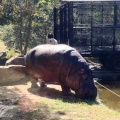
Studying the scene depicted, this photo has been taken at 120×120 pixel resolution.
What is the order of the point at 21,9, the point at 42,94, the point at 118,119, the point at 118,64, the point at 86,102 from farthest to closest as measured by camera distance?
the point at 21,9 → the point at 118,64 → the point at 42,94 → the point at 86,102 → the point at 118,119

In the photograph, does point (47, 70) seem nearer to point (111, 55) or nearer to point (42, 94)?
point (42, 94)

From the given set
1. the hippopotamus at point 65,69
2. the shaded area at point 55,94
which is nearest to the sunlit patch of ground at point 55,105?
the shaded area at point 55,94

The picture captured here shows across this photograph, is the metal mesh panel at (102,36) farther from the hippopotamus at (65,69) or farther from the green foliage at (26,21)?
the hippopotamus at (65,69)

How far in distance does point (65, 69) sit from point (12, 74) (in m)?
2.83

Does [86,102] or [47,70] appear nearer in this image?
[86,102]

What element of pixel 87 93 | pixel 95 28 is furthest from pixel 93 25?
pixel 87 93

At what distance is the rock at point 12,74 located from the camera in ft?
38.1

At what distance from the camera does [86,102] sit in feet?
28.7

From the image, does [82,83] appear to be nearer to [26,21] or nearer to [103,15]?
[103,15]

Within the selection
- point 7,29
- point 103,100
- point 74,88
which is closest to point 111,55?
point 103,100

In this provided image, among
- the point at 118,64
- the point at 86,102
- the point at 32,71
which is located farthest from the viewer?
the point at 118,64

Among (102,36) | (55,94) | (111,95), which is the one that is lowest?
(111,95)

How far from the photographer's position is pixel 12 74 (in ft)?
38.3

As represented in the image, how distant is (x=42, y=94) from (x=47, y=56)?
1.01 m
